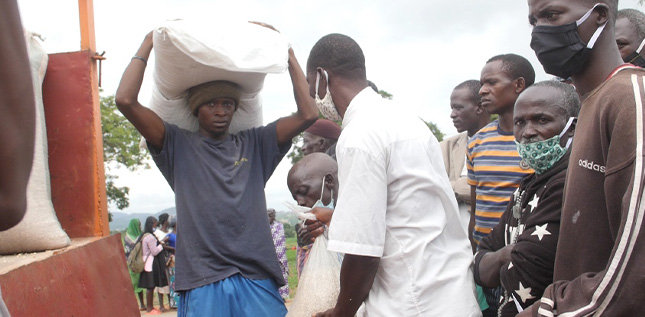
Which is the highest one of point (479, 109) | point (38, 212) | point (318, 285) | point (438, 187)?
point (479, 109)

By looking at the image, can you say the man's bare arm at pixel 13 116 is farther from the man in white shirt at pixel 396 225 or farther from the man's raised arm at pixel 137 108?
the man's raised arm at pixel 137 108

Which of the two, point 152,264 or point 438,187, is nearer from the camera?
point 438,187

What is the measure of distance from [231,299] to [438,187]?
1.28m

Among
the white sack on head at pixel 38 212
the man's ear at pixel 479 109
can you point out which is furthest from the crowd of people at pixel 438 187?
the man's ear at pixel 479 109

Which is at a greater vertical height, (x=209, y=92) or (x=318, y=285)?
(x=209, y=92)

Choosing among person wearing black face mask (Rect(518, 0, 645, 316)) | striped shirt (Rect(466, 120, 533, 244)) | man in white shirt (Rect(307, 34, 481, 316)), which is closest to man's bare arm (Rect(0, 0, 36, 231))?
man in white shirt (Rect(307, 34, 481, 316))

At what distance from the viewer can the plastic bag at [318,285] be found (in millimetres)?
2424

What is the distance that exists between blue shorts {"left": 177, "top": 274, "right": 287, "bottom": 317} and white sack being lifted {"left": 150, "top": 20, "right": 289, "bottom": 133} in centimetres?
98

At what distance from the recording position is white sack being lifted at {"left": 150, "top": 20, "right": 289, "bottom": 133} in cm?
283

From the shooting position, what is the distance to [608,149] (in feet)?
4.91

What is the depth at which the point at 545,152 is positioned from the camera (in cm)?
230

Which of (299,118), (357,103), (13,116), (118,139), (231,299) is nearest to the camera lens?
(13,116)

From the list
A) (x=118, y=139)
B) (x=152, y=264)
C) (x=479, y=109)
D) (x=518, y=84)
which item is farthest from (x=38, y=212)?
(x=118, y=139)

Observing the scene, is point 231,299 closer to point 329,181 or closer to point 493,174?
point 329,181
